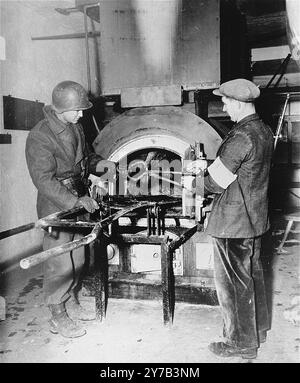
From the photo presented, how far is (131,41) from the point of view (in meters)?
4.18

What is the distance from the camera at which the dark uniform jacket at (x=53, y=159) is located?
2922mm

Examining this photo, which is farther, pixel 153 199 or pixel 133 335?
pixel 153 199

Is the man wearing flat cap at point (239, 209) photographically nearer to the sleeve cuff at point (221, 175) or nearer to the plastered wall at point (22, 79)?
the sleeve cuff at point (221, 175)

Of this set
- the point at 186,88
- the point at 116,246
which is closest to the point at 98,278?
the point at 116,246

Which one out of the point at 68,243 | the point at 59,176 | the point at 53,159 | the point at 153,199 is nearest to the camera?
the point at 68,243

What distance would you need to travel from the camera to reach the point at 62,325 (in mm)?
3074

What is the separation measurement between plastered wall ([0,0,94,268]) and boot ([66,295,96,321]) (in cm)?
106

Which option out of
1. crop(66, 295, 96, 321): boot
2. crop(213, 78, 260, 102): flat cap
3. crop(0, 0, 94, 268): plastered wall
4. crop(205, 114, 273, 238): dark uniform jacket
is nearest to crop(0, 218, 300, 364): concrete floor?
crop(66, 295, 96, 321): boot

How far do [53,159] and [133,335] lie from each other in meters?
1.50

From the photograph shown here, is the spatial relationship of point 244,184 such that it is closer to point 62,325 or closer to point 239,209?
point 239,209

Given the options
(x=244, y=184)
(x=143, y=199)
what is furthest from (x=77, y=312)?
(x=244, y=184)

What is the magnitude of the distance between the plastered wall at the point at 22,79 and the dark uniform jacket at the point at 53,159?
1.20m

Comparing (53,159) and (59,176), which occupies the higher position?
(53,159)

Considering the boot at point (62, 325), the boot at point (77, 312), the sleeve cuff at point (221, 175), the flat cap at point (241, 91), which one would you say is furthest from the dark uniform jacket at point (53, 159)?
the flat cap at point (241, 91)
